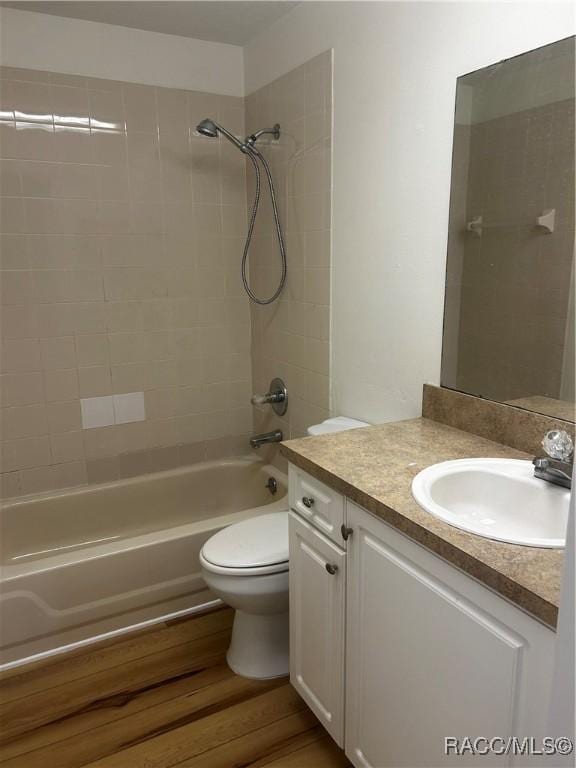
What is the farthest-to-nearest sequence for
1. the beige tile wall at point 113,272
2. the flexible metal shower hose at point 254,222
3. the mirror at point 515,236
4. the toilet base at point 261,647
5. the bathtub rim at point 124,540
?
the flexible metal shower hose at point 254,222 → the beige tile wall at point 113,272 → the bathtub rim at point 124,540 → the toilet base at point 261,647 → the mirror at point 515,236

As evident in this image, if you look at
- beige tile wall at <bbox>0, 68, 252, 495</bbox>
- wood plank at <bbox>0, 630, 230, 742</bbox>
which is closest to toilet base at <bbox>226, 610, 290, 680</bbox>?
wood plank at <bbox>0, 630, 230, 742</bbox>

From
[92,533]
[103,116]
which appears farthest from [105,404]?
[103,116]

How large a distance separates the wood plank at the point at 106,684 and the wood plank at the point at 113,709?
24mm

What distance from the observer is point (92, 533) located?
2660mm

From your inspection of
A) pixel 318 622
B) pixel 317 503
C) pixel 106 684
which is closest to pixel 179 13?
pixel 317 503

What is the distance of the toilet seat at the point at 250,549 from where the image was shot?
182cm

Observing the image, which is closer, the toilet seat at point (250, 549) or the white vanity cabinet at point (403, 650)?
the white vanity cabinet at point (403, 650)

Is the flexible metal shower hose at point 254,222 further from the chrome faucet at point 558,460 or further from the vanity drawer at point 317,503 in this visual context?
the chrome faucet at point 558,460

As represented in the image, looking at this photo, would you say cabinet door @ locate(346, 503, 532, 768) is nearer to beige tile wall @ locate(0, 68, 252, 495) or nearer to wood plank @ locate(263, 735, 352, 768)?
wood plank @ locate(263, 735, 352, 768)

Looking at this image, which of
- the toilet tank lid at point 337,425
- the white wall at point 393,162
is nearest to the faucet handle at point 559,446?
the white wall at point 393,162

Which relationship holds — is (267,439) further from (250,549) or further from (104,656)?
(104,656)

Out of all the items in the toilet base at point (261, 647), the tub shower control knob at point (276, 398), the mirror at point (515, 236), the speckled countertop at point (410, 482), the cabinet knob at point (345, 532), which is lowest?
the toilet base at point (261, 647)

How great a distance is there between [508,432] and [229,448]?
5.78ft

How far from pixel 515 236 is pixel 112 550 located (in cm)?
177
